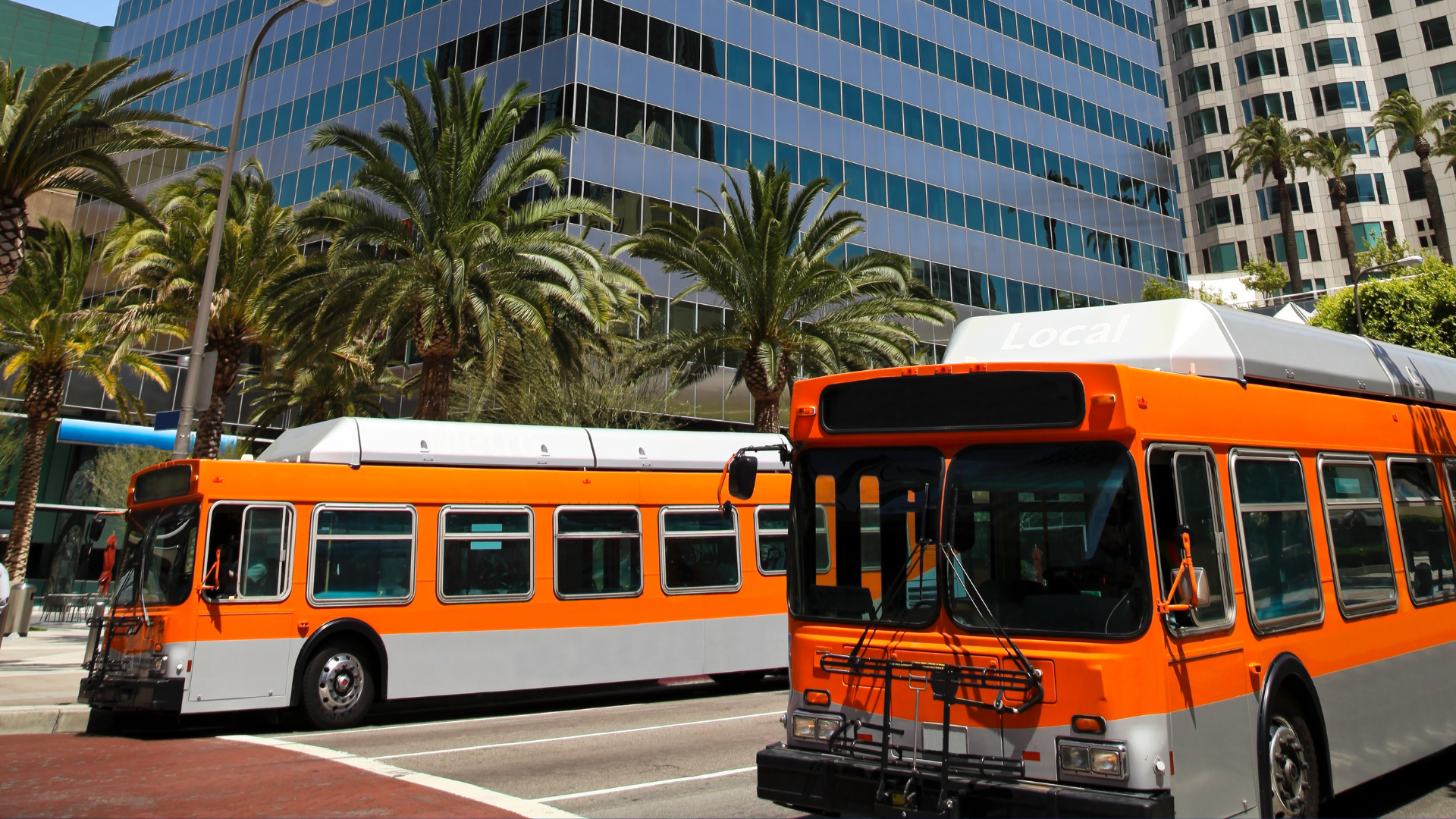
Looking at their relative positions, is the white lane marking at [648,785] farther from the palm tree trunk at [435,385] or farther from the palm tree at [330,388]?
the palm tree at [330,388]

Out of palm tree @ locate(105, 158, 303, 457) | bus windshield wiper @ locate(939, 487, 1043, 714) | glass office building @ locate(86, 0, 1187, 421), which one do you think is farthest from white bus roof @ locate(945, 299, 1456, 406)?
glass office building @ locate(86, 0, 1187, 421)

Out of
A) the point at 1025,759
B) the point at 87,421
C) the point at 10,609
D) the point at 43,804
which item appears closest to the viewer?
the point at 1025,759

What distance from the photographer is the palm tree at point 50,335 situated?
22344mm

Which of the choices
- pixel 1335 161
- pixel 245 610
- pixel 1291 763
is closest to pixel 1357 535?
pixel 1291 763

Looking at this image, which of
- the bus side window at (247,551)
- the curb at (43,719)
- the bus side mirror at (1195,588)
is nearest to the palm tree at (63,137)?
the curb at (43,719)

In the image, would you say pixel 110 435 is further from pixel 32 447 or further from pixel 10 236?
pixel 10 236

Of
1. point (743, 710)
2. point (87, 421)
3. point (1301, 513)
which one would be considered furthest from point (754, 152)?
point (1301, 513)

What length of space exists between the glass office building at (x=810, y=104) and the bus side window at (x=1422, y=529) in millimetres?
22145

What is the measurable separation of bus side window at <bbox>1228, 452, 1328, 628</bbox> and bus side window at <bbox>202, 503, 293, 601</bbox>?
9.65m

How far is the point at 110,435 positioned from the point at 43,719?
80.0 ft

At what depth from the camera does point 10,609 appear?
56.2 ft

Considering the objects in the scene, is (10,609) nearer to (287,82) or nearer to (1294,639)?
(1294,639)

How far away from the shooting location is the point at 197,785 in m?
8.00

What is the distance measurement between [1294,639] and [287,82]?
1733 inches
